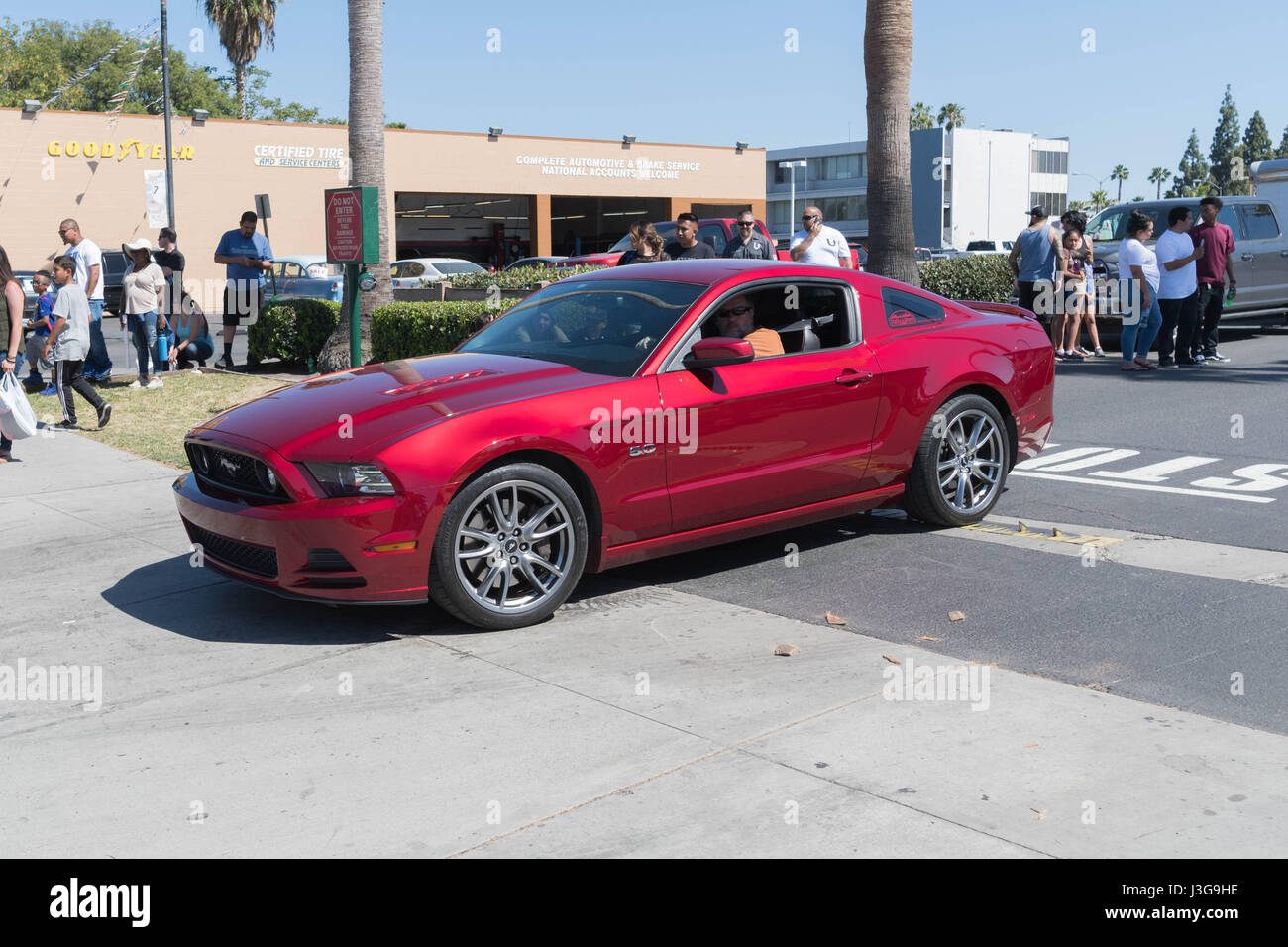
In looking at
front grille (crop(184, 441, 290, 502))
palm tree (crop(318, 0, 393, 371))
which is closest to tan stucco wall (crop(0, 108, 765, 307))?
palm tree (crop(318, 0, 393, 371))

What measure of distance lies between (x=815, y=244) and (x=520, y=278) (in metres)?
6.79

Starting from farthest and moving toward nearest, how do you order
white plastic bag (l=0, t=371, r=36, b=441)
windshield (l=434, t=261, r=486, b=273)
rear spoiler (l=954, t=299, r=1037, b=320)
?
windshield (l=434, t=261, r=486, b=273), white plastic bag (l=0, t=371, r=36, b=441), rear spoiler (l=954, t=299, r=1037, b=320)

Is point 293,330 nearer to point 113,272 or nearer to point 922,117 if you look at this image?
point 113,272

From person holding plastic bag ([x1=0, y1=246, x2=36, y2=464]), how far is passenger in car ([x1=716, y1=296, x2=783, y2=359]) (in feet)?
20.0

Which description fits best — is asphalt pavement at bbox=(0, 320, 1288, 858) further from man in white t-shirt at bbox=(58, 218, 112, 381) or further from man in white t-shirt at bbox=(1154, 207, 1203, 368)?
man in white t-shirt at bbox=(1154, 207, 1203, 368)

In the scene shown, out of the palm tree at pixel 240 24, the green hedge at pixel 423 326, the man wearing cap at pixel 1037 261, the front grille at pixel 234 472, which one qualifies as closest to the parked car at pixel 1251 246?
the man wearing cap at pixel 1037 261

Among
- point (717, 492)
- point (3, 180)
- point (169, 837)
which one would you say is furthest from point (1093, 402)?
point (3, 180)

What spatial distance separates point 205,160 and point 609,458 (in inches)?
1626

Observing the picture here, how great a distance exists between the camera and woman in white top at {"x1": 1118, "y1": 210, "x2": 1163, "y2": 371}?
14.7 meters

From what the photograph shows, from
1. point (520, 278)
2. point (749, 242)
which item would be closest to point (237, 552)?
point (749, 242)

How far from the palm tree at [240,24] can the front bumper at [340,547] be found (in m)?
54.8

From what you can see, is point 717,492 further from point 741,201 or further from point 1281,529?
point 741,201

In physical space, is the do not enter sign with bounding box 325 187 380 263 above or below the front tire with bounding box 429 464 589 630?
above

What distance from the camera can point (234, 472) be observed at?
19.2ft
